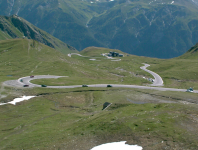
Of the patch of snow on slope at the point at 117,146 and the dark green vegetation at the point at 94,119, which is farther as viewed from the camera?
the dark green vegetation at the point at 94,119

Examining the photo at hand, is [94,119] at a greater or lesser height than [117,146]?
lesser

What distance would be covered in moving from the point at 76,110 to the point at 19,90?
3380cm

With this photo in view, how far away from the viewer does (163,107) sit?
184 feet

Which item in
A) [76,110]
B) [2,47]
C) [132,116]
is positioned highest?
[2,47]

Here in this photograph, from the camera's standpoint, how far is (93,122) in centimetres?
4972

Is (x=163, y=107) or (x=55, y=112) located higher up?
(x=163, y=107)

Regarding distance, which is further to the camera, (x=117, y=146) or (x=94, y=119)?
(x=94, y=119)

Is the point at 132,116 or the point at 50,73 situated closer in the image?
the point at 132,116

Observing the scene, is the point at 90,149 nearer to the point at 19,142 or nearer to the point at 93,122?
the point at 93,122

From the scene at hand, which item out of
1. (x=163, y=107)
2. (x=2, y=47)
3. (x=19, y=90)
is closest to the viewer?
(x=163, y=107)

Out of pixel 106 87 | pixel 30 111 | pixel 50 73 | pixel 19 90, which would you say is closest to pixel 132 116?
pixel 30 111

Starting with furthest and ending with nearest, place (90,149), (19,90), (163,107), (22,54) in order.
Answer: (22,54) < (19,90) < (163,107) < (90,149)

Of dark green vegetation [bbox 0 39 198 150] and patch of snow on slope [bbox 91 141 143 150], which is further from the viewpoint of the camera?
dark green vegetation [bbox 0 39 198 150]

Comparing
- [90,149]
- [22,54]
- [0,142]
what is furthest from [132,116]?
[22,54]
